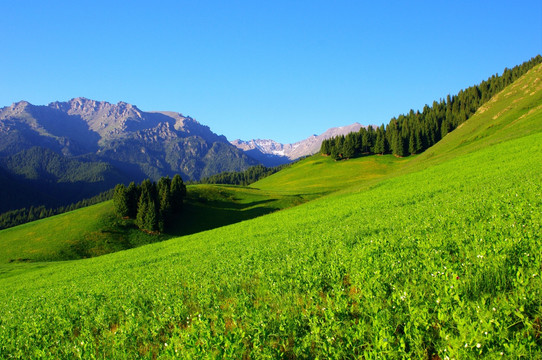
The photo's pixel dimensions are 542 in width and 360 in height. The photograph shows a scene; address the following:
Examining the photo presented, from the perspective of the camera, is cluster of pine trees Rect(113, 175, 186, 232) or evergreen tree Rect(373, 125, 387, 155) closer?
cluster of pine trees Rect(113, 175, 186, 232)

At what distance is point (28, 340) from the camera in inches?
335

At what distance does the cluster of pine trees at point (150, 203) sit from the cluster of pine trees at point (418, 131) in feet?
299

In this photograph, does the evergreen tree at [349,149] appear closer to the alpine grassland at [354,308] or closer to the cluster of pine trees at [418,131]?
the cluster of pine trees at [418,131]

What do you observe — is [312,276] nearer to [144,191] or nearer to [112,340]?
[112,340]

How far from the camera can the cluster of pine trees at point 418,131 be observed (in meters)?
131

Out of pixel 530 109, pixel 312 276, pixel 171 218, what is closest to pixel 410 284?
pixel 312 276

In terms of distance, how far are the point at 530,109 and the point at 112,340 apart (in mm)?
88992

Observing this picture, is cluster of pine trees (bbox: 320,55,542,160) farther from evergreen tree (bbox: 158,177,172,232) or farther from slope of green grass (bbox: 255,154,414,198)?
evergreen tree (bbox: 158,177,172,232)

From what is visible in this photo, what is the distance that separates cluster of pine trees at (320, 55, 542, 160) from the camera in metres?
131


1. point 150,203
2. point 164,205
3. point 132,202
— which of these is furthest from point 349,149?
point 132,202

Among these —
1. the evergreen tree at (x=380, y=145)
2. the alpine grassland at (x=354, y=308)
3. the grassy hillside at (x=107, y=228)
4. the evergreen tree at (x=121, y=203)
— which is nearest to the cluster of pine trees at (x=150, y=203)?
the evergreen tree at (x=121, y=203)

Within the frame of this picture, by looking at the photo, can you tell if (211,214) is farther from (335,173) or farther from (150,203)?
(335,173)

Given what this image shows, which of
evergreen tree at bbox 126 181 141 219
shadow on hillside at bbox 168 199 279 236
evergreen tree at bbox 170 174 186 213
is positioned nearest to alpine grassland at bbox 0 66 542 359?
shadow on hillside at bbox 168 199 279 236

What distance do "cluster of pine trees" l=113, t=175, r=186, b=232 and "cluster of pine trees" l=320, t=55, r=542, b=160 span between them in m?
91.3
